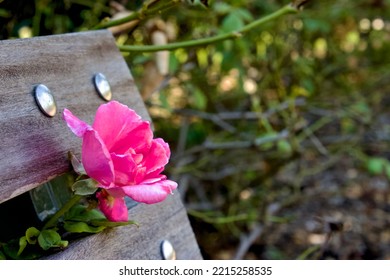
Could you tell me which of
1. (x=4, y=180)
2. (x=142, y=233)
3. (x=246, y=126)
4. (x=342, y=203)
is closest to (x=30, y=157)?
(x=4, y=180)

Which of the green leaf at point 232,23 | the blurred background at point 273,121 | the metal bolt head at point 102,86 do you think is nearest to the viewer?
the metal bolt head at point 102,86

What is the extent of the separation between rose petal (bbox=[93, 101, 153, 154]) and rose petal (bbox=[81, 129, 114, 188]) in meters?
0.02

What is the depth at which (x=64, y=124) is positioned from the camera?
702mm

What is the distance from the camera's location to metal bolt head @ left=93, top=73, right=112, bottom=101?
80 centimetres

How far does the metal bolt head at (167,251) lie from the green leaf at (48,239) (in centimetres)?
19

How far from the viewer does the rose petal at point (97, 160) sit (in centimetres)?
61

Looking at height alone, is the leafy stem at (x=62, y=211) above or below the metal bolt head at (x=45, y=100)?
below

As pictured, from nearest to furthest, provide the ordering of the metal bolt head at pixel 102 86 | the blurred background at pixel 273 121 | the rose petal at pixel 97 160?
the rose petal at pixel 97 160, the metal bolt head at pixel 102 86, the blurred background at pixel 273 121

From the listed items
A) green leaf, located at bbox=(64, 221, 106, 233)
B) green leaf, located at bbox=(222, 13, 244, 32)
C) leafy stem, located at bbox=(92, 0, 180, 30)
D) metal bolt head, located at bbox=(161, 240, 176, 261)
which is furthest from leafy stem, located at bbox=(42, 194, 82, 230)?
green leaf, located at bbox=(222, 13, 244, 32)

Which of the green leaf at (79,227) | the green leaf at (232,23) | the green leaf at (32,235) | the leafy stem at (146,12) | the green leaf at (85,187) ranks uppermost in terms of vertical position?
the leafy stem at (146,12)

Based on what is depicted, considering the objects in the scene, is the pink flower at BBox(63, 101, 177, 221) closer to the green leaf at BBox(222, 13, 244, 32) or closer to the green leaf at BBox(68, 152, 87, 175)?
the green leaf at BBox(68, 152, 87, 175)

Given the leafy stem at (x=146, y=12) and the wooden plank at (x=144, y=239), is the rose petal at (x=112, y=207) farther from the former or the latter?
the leafy stem at (x=146, y=12)

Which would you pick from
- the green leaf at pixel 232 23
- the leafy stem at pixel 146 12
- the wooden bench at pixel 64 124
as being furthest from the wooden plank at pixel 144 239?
the green leaf at pixel 232 23
